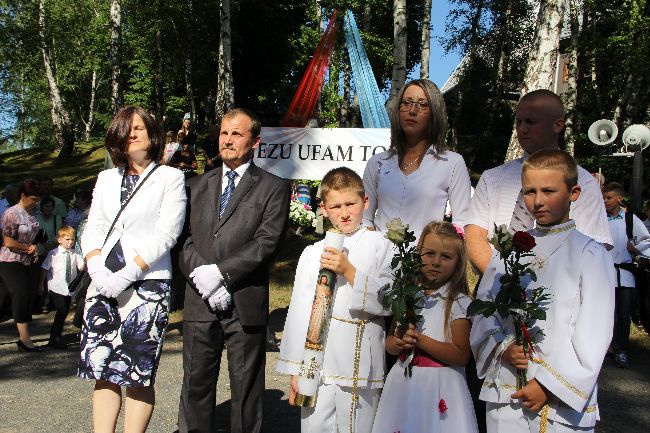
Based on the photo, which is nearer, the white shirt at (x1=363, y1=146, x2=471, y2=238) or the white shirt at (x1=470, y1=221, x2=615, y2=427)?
the white shirt at (x1=470, y1=221, x2=615, y2=427)

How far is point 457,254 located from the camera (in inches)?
145

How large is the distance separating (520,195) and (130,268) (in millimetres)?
2258

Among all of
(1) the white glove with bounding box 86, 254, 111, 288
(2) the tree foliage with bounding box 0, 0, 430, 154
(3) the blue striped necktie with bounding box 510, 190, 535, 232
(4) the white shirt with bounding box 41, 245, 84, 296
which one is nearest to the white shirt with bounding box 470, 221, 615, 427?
(3) the blue striped necktie with bounding box 510, 190, 535, 232

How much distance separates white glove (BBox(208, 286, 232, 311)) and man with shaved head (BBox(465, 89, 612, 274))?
155cm

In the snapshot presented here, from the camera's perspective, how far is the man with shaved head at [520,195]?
11.2ft

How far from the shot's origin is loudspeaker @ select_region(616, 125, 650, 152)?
1384 cm

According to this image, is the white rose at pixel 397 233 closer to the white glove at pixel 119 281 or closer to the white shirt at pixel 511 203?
the white shirt at pixel 511 203

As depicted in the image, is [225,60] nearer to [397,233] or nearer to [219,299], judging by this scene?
[219,299]

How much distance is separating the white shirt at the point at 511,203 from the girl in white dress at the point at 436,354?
0.18 meters

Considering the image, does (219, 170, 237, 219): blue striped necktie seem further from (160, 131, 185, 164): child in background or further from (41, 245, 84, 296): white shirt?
(160, 131, 185, 164): child in background

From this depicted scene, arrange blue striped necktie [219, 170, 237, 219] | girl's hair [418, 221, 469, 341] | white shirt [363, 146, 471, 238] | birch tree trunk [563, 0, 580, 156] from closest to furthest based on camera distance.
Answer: girl's hair [418, 221, 469, 341]
white shirt [363, 146, 471, 238]
blue striped necktie [219, 170, 237, 219]
birch tree trunk [563, 0, 580, 156]

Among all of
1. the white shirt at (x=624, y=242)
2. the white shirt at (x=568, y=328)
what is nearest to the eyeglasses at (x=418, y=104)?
the white shirt at (x=568, y=328)

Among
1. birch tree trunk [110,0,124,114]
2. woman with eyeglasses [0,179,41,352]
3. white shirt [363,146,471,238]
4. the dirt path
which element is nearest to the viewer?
white shirt [363,146,471,238]

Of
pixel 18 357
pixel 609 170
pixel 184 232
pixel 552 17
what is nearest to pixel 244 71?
pixel 609 170
